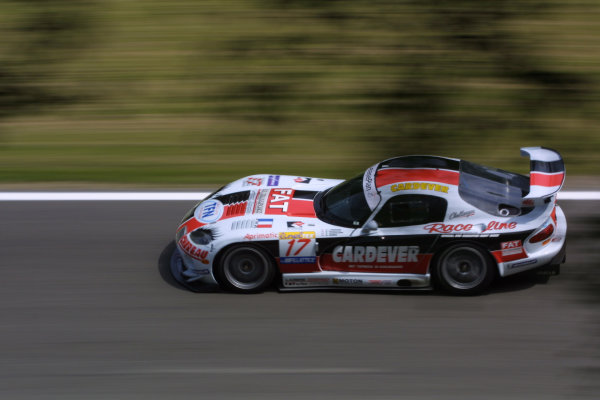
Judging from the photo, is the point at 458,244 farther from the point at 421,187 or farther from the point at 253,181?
the point at 253,181

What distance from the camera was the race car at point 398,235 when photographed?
588cm

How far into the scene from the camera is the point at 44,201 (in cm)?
865

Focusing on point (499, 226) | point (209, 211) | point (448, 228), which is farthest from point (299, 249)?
point (499, 226)

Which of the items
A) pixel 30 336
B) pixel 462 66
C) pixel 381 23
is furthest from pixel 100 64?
pixel 30 336

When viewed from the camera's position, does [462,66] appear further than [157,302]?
Yes

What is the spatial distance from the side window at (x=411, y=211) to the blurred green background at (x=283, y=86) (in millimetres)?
3642

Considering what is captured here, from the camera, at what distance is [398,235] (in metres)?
5.90

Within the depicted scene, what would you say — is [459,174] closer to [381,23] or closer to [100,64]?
[381,23]

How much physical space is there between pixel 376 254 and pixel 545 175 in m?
1.72

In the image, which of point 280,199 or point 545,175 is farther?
point 280,199

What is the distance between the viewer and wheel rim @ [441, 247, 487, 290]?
5930 millimetres

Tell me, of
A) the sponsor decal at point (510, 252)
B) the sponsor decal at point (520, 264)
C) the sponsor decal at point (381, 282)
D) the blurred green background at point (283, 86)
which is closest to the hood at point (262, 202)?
the sponsor decal at point (381, 282)

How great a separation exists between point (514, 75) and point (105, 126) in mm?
7530

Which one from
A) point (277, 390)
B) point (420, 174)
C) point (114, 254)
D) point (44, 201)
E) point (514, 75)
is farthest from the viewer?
point (514, 75)
